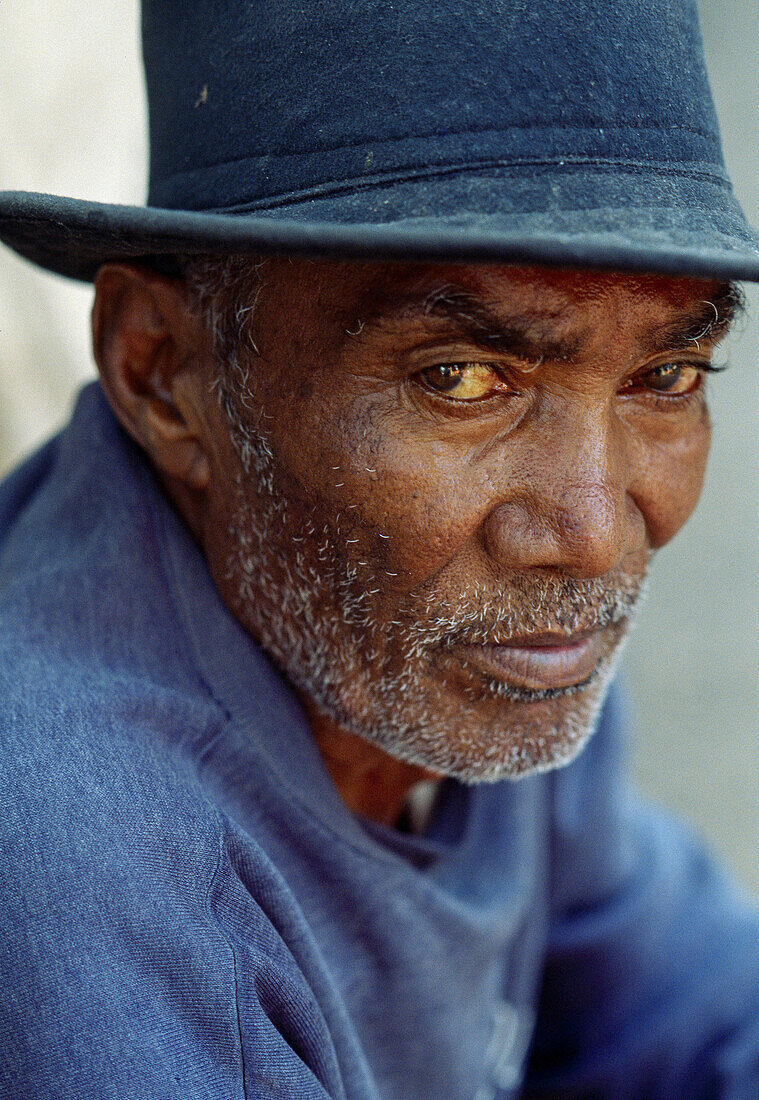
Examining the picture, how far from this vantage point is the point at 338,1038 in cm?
147

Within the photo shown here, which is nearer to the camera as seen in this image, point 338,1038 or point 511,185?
point 511,185

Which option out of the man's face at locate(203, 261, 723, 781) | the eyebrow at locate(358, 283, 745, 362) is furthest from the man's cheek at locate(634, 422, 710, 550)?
the eyebrow at locate(358, 283, 745, 362)

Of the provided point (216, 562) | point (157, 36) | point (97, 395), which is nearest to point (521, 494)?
point (216, 562)

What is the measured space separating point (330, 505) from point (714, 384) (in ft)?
12.1

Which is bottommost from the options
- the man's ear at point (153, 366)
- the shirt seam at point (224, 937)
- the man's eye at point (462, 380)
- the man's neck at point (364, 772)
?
the man's neck at point (364, 772)

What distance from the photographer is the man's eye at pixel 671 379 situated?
1.53 metres

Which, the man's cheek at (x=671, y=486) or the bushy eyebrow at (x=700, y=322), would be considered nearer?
the bushy eyebrow at (x=700, y=322)

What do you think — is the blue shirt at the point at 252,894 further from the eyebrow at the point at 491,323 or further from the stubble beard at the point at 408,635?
the eyebrow at the point at 491,323

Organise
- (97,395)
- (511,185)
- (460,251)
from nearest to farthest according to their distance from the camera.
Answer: (460,251) < (511,185) < (97,395)

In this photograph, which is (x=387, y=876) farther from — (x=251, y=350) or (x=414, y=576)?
(x=251, y=350)

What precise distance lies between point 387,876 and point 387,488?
0.62 m

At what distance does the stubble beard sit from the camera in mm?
1510

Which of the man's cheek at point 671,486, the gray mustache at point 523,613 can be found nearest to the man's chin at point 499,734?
the gray mustache at point 523,613

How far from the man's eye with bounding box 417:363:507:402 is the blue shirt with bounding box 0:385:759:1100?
1.58ft
